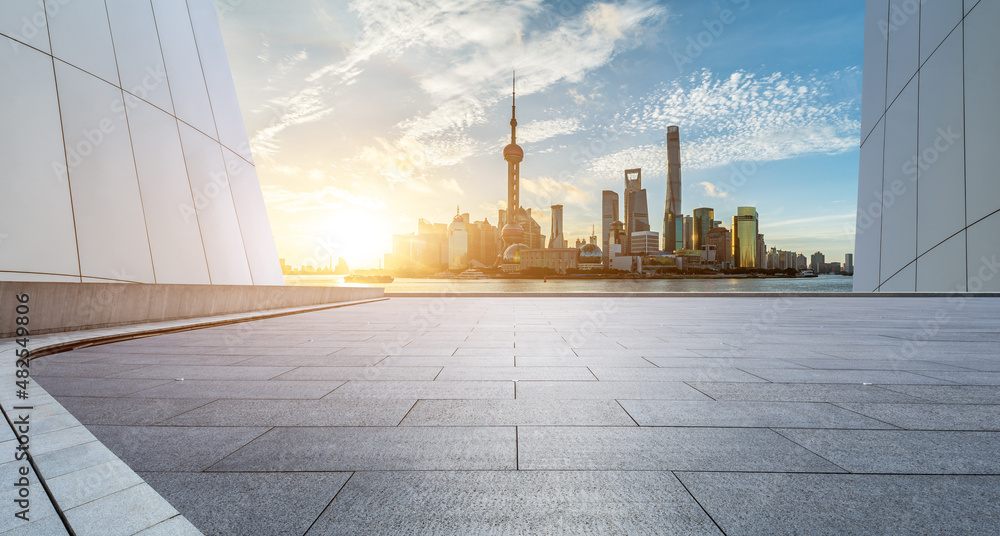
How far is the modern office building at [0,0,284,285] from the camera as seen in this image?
11.4 meters

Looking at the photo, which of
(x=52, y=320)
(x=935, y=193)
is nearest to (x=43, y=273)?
(x=52, y=320)

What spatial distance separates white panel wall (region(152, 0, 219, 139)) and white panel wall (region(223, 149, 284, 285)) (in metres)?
2.02

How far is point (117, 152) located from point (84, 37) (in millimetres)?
3670

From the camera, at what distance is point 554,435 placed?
3.97 m

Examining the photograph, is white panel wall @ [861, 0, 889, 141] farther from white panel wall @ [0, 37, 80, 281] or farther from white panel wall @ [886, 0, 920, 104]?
white panel wall @ [0, 37, 80, 281]

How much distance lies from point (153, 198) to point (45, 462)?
15.2m

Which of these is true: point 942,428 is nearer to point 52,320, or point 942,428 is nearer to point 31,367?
point 31,367

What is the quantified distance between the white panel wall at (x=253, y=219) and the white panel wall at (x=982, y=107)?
3408 centimetres

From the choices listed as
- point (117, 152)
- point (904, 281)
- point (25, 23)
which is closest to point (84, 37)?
point (25, 23)

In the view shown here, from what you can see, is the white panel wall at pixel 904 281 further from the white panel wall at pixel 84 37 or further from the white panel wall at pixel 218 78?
the white panel wall at pixel 84 37

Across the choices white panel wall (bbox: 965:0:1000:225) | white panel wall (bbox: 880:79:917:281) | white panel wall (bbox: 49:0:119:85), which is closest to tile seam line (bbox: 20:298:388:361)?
white panel wall (bbox: 49:0:119:85)

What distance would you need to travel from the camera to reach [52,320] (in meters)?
9.26

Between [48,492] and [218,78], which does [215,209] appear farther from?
[48,492]

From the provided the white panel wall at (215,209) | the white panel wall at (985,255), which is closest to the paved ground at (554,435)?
the white panel wall at (215,209)
